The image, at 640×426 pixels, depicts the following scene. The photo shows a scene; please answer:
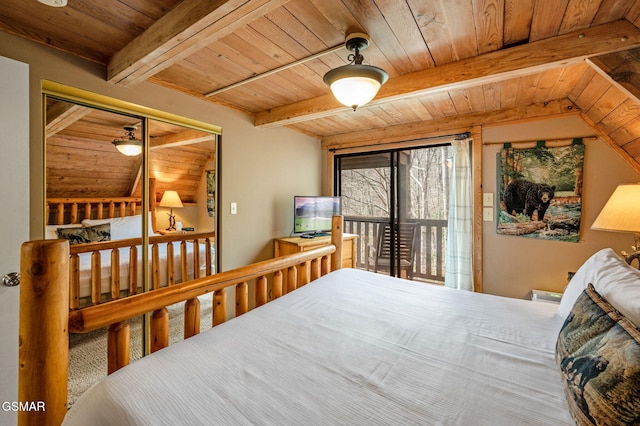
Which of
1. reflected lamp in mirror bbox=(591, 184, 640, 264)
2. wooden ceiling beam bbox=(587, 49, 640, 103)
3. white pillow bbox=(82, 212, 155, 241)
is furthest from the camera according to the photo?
white pillow bbox=(82, 212, 155, 241)

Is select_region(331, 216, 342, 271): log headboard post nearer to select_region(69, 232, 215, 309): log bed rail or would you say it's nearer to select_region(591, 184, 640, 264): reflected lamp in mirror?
select_region(69, 232, 215, 309): log bed rail

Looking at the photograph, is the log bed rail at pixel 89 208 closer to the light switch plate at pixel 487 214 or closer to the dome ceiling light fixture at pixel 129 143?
the dome ceiling light fixture at pixel 129 143

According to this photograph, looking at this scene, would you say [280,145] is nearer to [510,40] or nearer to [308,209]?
[308,209]

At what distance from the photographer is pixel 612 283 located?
1.06m

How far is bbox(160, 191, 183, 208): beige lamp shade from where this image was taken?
7.70ft

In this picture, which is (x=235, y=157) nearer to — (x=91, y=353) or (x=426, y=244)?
(x=91, y=353)

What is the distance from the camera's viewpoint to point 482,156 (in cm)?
303

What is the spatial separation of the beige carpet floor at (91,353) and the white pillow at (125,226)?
31.6 inches

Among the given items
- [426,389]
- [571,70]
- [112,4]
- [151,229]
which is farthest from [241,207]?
[571,70]


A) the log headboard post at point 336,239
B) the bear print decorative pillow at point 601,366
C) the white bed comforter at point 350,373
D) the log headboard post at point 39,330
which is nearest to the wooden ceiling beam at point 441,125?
the log headboard post at point 336,239

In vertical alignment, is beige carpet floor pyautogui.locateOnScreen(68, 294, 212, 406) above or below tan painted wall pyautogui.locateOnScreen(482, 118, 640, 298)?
below

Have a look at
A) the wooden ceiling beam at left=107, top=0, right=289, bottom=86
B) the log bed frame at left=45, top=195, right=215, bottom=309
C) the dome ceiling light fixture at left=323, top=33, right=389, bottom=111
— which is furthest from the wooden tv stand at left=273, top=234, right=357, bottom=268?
the wooden ceiling beam at left=107, top=0, right=289, bottom=86

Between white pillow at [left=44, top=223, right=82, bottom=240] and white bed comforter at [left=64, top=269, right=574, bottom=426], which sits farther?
white pillow at [left=44, top=223, right=82, bottom=240]

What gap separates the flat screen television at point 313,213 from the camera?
141 inches
